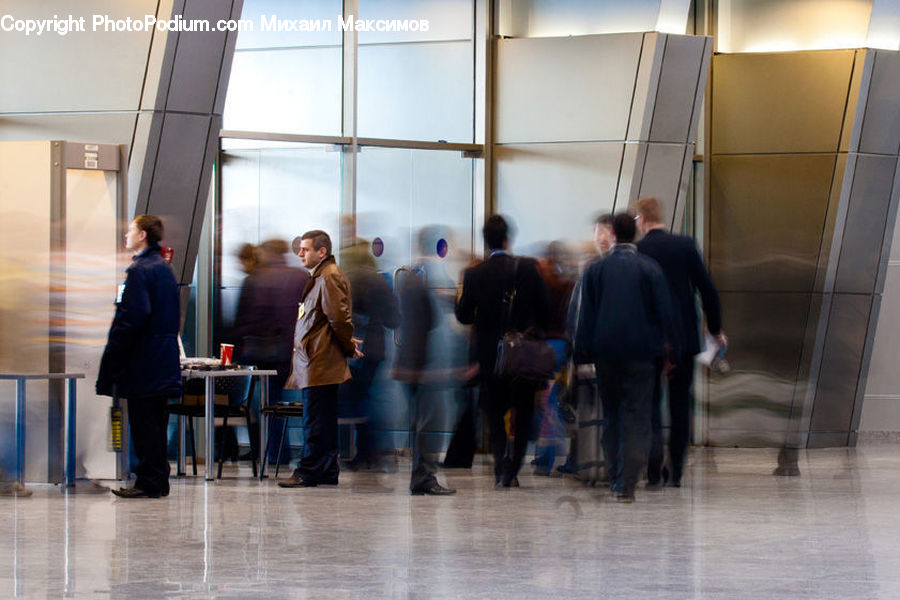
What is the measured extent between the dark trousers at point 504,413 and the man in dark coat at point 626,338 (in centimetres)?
69

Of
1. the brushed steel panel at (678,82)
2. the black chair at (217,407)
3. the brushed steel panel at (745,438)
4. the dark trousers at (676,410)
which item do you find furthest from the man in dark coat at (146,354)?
the brushed steel panel at (745,438)

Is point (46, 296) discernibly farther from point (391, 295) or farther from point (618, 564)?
point (618, 564)

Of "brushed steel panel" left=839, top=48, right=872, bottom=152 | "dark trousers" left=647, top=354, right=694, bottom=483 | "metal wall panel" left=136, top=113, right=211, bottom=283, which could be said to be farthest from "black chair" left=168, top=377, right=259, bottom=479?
"brushed steel panel" left=839, top=48, right=872, bottom=152

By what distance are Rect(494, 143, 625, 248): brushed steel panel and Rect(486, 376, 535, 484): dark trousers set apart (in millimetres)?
4341

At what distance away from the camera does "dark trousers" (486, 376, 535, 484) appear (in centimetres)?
928

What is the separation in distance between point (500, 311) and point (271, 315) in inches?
103

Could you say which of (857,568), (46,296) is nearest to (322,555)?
(857,568)

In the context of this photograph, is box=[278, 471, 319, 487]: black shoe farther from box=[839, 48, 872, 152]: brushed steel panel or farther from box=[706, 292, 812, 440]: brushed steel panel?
box=[839, 48, 872, 152]: brushed steel panel

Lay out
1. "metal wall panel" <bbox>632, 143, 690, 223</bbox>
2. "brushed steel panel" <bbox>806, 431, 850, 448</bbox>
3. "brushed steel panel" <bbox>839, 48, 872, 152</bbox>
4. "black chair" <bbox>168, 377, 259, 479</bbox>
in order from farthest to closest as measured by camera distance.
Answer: "brushed steel panel" <bbox>806, 431, 850, 448</bbox> < "brushed steel panel" <bbox>839, 48, 872, 152</bbox> < "metal wall panel" <bbox>632, 143, 690, 223</bbox> < "black chair" <bbox>168, 377, 259, 479</bbox>

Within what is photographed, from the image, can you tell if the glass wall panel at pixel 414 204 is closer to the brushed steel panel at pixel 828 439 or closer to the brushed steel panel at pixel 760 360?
the brushed steel panel at pixel 760 360

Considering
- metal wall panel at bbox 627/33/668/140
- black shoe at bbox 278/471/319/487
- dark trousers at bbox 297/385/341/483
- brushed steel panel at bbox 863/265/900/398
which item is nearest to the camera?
dark trousers at bbox 297/385/341/483

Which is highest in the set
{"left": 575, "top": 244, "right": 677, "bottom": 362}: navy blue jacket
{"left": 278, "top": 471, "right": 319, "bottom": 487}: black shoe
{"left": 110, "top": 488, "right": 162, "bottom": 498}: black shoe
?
{"left": 575, "top": 244, "right": 677, "bottom": 362}: navy blue jacket

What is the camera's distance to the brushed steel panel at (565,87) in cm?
1320

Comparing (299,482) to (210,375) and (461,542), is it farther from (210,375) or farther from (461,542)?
(461,542)
